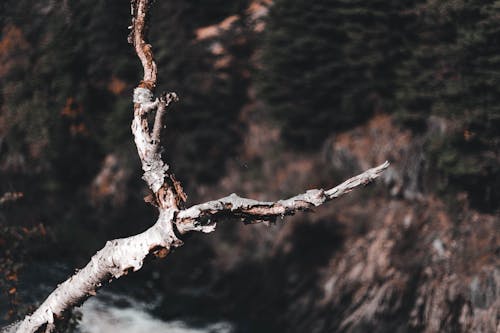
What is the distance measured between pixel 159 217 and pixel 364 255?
8.41 meters

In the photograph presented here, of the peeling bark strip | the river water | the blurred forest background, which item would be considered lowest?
the river water

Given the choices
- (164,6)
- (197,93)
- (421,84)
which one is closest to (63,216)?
(197,93)

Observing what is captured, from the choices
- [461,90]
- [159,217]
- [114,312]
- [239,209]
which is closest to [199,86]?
[114,312]

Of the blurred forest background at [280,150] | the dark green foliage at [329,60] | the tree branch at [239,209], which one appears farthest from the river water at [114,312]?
the tree branch at [239,209]

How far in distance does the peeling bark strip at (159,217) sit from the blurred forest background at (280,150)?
360 cm

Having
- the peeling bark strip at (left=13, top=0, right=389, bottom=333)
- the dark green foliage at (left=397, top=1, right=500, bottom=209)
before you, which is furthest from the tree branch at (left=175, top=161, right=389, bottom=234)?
the dark green foliage at (left=397, top=1, right=500, bottom=209)

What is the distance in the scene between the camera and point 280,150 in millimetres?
16609

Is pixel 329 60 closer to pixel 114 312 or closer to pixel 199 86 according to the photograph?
pixel 199 86

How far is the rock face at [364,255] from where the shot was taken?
1184 centimetres

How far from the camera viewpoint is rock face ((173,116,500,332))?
466 inches

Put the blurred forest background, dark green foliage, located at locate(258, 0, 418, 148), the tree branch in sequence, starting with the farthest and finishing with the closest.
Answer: dark green foliage, located at locate(258, 0, 418, 148) < the blurred forest background < the tree branch

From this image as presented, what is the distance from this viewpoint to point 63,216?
703 inches

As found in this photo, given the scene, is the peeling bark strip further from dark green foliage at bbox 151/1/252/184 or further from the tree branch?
dark green foliage at bbox 151/1/252/184

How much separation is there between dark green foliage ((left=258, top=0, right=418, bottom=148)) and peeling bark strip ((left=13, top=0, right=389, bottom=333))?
8.05m
